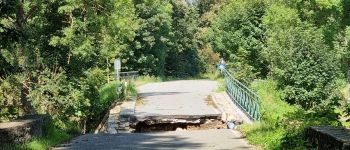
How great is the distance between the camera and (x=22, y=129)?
12.0 meters

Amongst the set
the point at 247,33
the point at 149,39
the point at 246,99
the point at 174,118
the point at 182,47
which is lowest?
the point at 174,118

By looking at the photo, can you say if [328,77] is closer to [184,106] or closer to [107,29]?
[184,106]

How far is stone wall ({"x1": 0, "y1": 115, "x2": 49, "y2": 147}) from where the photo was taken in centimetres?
1109

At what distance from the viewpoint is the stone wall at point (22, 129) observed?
11086 millimetres

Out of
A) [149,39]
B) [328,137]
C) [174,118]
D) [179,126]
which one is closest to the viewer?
[328,137]

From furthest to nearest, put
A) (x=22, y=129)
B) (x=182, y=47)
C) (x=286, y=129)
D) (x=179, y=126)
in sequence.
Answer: (x=182, y=47) < (x=179, y=126) < (x=286, y=129) < (x=22, y=129)

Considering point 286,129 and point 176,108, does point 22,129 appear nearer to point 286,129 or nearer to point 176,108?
point 286,129

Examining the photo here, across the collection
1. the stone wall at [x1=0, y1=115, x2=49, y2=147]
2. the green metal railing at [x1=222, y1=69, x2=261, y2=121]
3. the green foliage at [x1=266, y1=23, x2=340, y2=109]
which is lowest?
the stone wall at [x1=0, y1=115, x2=49, y2=147]

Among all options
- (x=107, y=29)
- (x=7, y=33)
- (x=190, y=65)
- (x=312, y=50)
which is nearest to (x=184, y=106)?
(x=107, y=29)

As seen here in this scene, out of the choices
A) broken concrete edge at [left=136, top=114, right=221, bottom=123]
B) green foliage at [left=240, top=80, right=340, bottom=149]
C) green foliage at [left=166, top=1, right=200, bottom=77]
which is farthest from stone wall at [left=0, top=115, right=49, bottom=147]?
green foliage at [left=166, top=1, right=200, bottom=77]

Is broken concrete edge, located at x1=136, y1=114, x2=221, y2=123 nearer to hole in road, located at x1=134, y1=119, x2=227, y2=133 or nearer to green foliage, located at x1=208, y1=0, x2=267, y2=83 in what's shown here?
hole in road, located at x1=134, y1=119, x2=227, y2=133

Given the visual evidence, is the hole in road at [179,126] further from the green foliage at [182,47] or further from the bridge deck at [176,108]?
the green foliage at [182,47]

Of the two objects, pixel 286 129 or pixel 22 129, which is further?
pixel 286 129

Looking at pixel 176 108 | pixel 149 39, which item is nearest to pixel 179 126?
pixel 176 108
